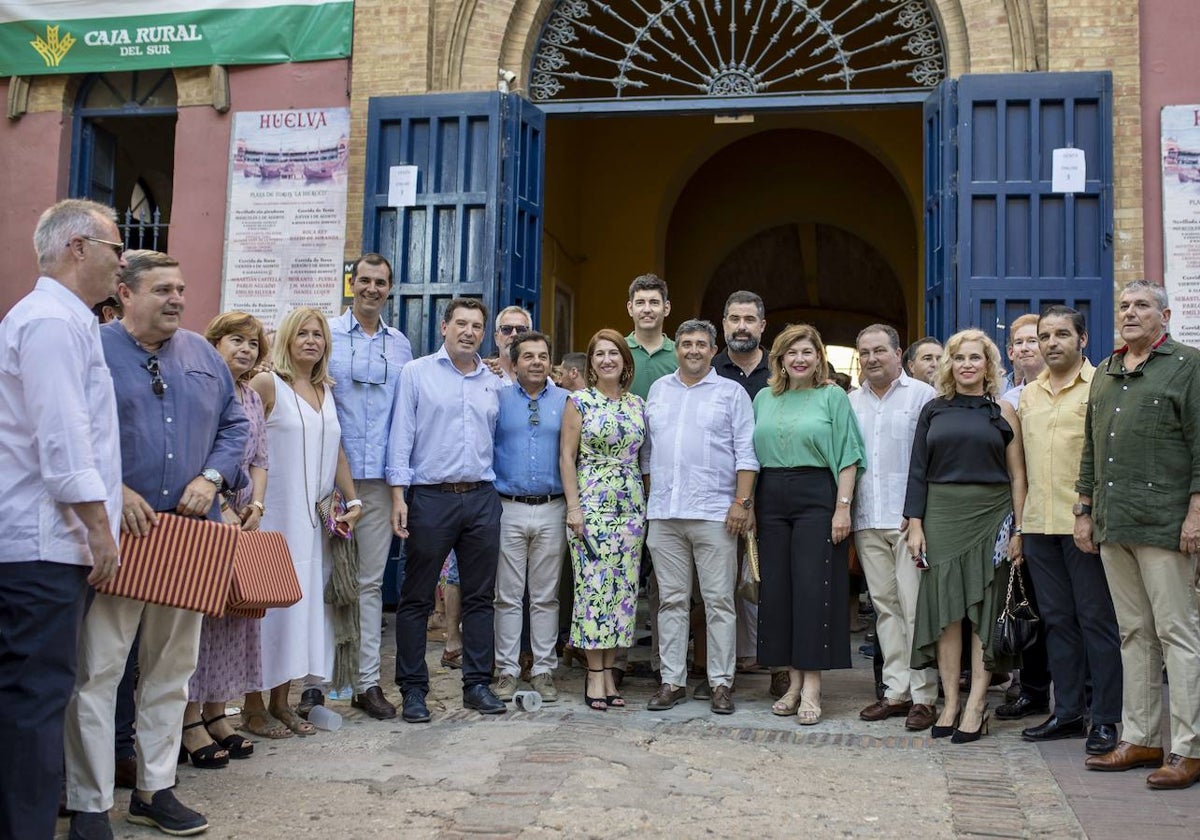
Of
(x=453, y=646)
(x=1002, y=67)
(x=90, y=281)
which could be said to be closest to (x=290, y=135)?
(x=453, y=646)

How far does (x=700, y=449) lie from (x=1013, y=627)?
1.58 meters

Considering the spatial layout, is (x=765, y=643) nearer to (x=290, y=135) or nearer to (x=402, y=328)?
(x=402, y=328)

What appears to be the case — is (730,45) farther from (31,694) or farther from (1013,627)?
(31,694)

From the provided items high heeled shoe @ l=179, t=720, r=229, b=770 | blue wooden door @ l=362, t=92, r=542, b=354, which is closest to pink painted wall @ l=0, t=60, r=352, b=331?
blue wooden door @ l=362, t=92, r=542, b=354

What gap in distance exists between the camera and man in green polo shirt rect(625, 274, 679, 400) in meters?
6.19

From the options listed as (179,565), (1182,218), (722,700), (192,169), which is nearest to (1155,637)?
(722,700)

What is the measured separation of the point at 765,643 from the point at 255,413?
2539mm

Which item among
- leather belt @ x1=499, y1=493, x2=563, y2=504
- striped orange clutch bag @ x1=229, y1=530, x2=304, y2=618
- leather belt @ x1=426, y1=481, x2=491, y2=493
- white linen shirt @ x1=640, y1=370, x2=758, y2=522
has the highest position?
white linen shirt @ x1=640, y1=370, x2=758, y2=522

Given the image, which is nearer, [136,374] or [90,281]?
[90,281]

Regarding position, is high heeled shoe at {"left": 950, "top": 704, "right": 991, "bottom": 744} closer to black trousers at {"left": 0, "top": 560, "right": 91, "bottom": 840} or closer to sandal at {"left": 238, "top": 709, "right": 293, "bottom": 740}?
sandal at {"left": 238, "top": 709, "right": 293, "bottom": 740}

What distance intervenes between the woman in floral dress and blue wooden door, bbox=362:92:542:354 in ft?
9.50

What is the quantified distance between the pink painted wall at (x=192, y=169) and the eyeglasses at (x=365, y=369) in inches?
145

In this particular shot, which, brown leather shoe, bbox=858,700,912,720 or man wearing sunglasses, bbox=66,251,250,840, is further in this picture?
brown leather shoe, bbox=858,700,912,720

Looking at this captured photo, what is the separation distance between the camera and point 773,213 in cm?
1590
